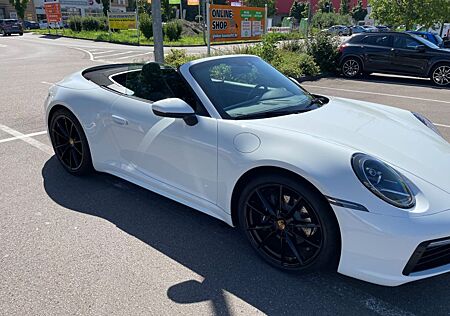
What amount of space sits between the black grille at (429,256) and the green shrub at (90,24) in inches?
1679

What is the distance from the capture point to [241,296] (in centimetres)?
226

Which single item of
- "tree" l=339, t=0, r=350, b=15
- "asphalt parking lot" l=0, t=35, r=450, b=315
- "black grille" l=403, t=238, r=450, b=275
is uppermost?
"tree" l=339, t=0, r=350, b=15

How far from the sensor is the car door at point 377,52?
11336mm

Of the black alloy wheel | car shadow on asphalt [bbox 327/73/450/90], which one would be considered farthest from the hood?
the black alloy wheel

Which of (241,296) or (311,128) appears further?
(311,128)

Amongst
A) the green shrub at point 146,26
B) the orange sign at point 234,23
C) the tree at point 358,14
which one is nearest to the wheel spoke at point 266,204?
the orange sign at point 234,23

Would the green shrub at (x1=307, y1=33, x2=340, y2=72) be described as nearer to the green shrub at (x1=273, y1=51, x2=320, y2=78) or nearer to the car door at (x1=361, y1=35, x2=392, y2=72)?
the green shrub at (x1=273, y1=51, x2=320, y2=78)

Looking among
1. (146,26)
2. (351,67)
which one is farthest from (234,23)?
(146,26)

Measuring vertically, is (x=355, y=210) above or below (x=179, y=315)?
above

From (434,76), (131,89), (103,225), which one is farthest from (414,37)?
(103,225)

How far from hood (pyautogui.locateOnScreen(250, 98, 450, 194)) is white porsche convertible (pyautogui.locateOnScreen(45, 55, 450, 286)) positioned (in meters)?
0.01

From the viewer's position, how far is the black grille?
6.35 feet

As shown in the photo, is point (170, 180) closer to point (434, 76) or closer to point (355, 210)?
point (355, 210)

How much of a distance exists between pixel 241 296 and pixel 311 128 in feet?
3.92
